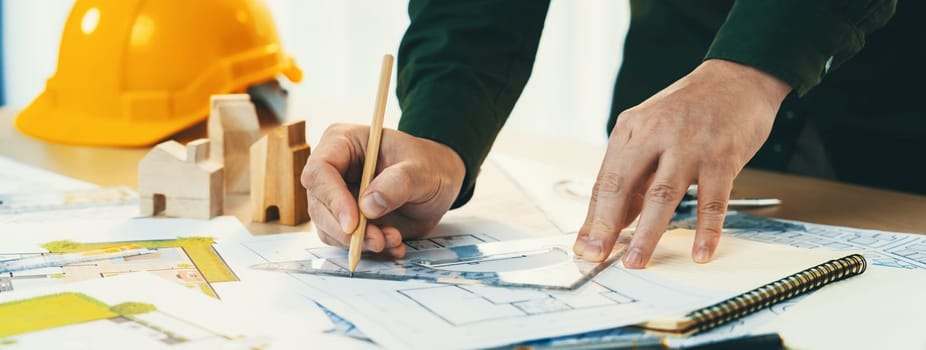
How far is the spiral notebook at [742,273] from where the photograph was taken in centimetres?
52

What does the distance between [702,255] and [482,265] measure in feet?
0.54

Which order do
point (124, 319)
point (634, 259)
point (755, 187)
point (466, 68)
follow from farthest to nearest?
1. point (755, 187)
2. point (466, 68)
3. point (634, 259)
4. point (124, 319)

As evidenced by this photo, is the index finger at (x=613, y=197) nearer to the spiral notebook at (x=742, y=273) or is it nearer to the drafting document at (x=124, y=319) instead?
the spiral notebook at (x=742, y=273)

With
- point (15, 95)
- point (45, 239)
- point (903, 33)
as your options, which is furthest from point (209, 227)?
point (15, 95)

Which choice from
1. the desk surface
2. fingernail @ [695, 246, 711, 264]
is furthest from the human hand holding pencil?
fingernail @ [695, 246, 711, 264]

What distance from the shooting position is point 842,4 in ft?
2.34

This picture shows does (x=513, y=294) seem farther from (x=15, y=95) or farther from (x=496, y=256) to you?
(x=15, y=95)

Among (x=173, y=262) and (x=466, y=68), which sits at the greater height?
(x=466, y=68)

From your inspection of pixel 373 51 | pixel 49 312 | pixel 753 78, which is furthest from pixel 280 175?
pixel 373 51

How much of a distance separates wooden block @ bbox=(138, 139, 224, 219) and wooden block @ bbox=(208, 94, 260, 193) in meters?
0.09

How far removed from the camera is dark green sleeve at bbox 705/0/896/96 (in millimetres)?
694

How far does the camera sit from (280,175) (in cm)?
84

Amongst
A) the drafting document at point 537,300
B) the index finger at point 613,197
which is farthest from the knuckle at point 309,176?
the index finger at point 613,197

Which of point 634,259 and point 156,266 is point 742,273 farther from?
point 156,266
